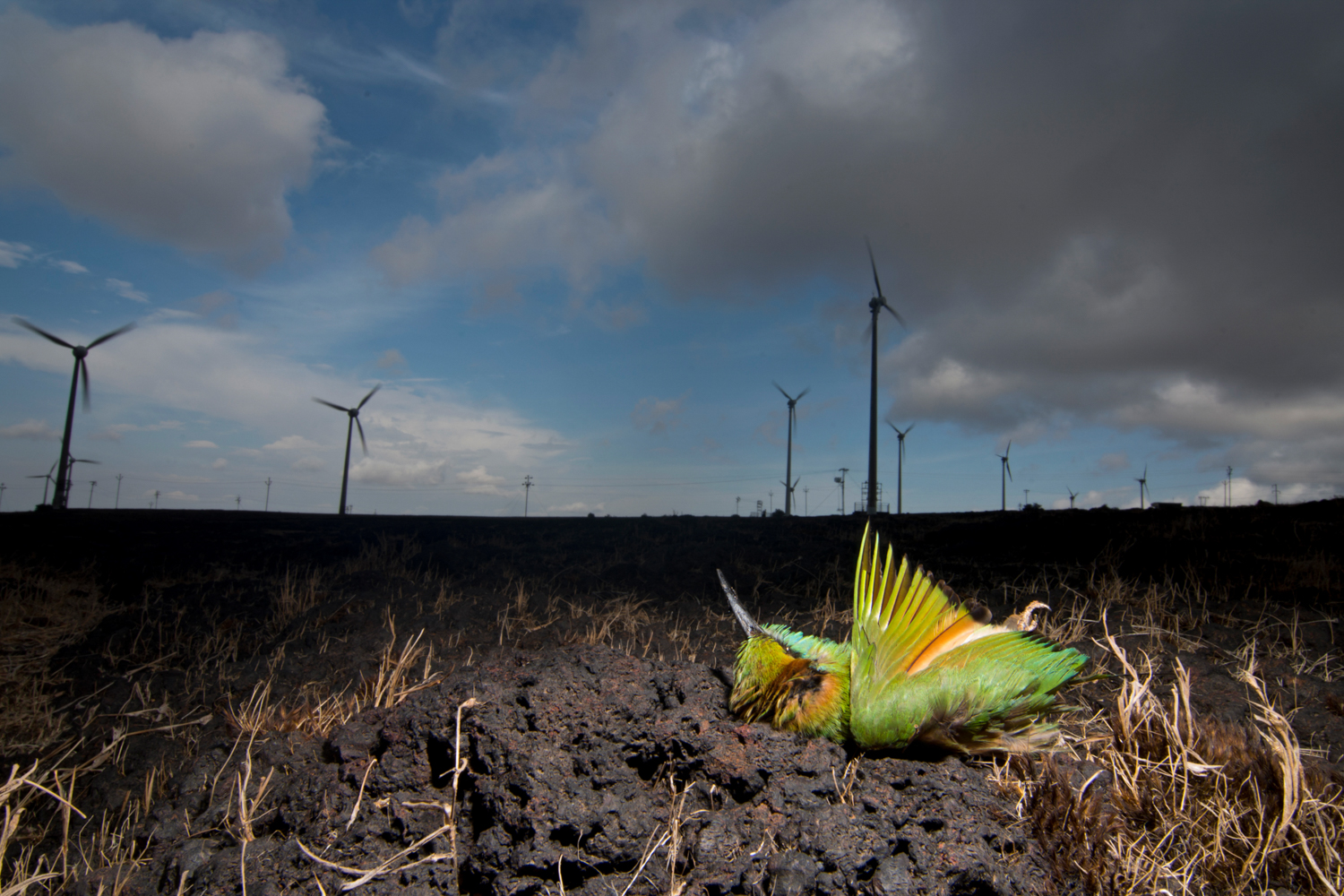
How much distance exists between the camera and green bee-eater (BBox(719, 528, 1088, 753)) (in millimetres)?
1997

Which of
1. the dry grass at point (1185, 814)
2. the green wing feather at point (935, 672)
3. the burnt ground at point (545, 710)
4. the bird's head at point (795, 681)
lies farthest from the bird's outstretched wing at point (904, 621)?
the dry grass at point (1185, 814)

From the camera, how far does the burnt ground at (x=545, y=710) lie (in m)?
1.88

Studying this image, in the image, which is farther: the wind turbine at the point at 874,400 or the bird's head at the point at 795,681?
the wind turbine at the point at 874,400

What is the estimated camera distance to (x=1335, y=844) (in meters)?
2.17

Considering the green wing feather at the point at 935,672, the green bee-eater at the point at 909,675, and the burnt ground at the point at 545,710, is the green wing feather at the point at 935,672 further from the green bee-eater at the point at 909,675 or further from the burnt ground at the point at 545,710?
the burnt ground at the point at 545,710

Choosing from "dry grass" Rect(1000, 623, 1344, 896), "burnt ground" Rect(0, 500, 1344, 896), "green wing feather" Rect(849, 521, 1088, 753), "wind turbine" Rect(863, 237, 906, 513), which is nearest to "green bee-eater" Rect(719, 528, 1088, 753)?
"green wing feather" Rect(849, 521, 1088, 753)

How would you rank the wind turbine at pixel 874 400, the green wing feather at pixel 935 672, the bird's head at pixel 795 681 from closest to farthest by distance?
the green wing feather at pixel 935 672
the bird's head at pixel 795 681
the wind turbine at pixel 874 400

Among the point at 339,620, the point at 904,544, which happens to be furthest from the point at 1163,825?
the point at 904,544

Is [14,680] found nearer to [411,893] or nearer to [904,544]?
[411,893]

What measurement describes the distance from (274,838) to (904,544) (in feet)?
31.4

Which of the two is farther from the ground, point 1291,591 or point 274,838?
point 1291,591

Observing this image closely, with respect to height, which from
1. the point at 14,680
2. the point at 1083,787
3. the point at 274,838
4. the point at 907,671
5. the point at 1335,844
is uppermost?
the point at 907,671

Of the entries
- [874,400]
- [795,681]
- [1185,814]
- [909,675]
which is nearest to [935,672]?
[909,675]

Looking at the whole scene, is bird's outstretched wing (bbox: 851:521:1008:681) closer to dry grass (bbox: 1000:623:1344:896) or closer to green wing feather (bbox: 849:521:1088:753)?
green wing feather (bbox: 849:521:1088:753)
